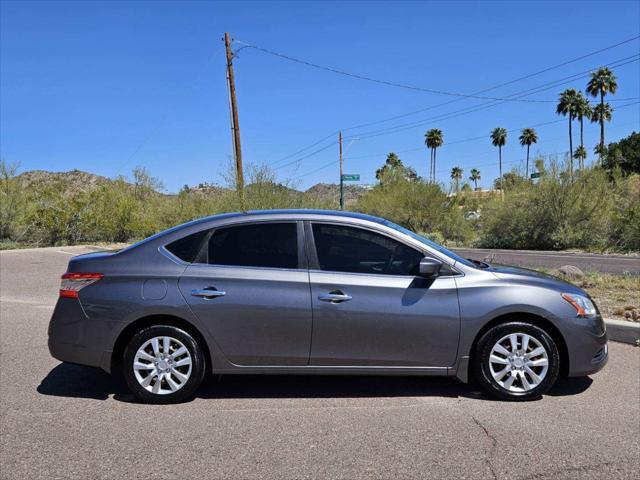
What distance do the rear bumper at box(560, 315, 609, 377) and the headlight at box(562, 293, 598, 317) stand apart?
0.06 m

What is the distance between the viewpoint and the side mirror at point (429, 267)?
174 inches

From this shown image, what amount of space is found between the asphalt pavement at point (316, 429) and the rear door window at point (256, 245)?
1.22 metres

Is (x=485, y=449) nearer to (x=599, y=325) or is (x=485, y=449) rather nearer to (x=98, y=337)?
(x=599, y=325)

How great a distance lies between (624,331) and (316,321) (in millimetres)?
4246

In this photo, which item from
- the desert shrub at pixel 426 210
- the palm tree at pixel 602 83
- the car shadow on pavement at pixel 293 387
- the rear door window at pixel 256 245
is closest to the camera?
the rear door window at pixel 256 245

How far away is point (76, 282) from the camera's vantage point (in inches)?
182

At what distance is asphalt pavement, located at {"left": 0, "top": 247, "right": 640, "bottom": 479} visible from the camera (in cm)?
342

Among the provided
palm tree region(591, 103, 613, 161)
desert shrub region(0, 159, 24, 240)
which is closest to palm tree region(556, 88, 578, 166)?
palm tree region(591, 103, 613, 161)

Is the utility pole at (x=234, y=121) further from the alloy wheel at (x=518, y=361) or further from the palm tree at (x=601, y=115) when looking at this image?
the palm tree at (x=601, y=115)

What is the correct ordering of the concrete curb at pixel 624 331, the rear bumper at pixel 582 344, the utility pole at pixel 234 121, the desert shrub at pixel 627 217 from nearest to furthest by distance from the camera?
the rear bumper at pixel 582 344 < the concrete curb at pixel 624 331 < the utility pole at pixel 234 121 < the desert shrub at pixel 627 217

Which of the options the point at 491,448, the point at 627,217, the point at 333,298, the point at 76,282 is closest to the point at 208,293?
the point at 333,298

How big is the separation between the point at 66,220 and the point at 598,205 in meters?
26.4

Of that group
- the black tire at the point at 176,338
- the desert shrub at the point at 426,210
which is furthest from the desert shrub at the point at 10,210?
the black tire at the point at 176,338

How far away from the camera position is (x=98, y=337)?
4.51 metres
